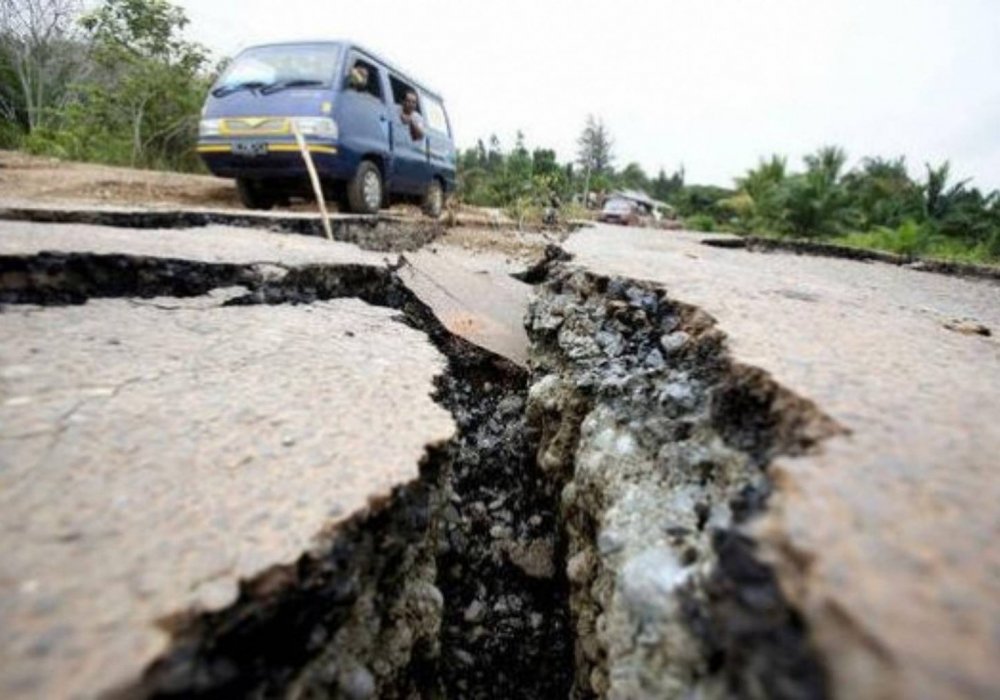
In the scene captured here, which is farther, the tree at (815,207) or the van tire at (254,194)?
the tree at (815,207)

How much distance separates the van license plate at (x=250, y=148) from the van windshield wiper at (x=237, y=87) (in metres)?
0.50

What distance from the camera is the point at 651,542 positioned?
966 mm

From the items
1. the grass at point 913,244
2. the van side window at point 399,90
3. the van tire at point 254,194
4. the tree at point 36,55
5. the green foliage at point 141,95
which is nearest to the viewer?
the van tire at point 254,194

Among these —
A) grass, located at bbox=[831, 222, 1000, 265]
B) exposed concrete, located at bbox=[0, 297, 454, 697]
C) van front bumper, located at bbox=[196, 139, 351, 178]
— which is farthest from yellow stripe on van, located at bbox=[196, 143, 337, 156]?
grass, located at bbox=[831, 222, 1000, 265]

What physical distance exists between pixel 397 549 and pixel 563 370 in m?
1.03

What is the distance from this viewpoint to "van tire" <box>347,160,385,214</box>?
4.97 meters

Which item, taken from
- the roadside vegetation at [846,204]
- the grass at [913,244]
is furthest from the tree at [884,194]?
the grass at [913,244]

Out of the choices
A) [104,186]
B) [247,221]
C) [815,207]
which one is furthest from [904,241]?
[104,186]

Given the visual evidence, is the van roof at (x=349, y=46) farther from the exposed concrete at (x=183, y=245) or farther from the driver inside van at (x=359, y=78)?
the exposed concrete at (x=183, y=245)

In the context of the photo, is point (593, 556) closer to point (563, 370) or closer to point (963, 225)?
point (563, 370)

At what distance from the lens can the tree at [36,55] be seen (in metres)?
16.2

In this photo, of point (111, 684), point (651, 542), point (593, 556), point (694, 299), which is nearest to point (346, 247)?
point (694, 299)

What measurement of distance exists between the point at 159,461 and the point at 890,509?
0.97 meters

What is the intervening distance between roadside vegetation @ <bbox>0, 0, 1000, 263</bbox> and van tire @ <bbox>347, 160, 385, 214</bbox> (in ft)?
10.0
